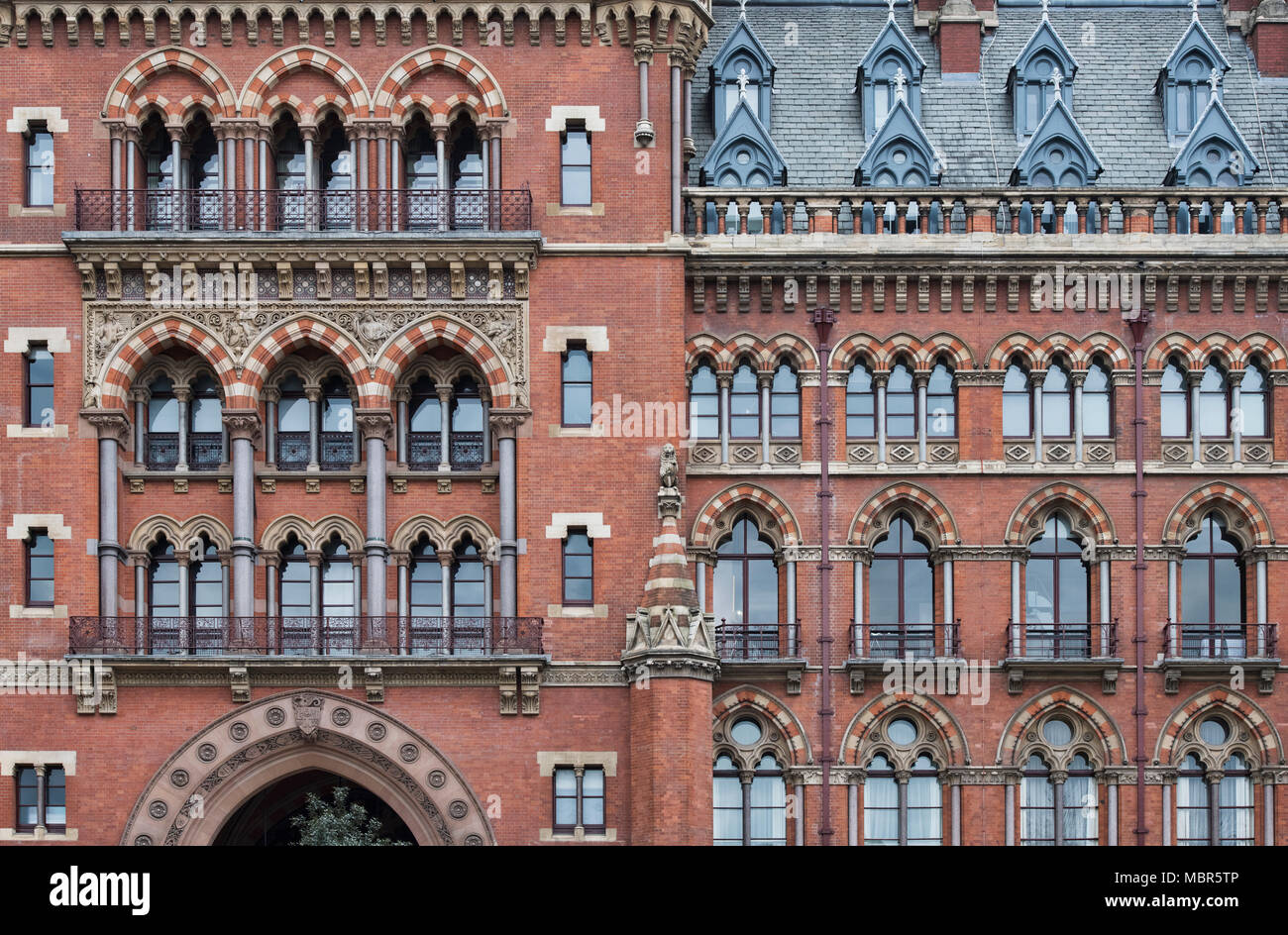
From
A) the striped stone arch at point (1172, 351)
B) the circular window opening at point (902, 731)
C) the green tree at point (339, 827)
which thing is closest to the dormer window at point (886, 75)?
the striped stone arch at point (1172, 351)

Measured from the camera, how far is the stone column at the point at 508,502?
43094mm

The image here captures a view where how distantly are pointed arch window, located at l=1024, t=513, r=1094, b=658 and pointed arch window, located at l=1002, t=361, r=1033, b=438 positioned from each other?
5.56 feet

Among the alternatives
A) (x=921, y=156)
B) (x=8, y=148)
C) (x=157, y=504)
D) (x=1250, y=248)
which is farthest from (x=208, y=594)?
(x=1250, y=248)

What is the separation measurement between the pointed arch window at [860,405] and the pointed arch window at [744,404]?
166 cm

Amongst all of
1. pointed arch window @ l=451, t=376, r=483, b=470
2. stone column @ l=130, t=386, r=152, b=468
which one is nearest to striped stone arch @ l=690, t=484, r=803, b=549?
pointed arch window @ l=451, t=376, r=483, b=470

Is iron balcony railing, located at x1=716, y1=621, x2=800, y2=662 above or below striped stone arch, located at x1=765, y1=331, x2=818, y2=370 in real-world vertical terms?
below

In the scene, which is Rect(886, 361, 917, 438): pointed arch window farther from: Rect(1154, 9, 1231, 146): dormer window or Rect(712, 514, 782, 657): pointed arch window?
Rect(1154, 9, 1231, 146): dormer window

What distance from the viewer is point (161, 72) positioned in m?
44.5

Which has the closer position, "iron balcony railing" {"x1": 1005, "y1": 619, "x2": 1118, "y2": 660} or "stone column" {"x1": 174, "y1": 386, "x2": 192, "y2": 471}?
"stone column" {"x1": 174, "y1": 386, "x2": 192, "y2": 471}

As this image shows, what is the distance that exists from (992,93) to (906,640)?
459 inches

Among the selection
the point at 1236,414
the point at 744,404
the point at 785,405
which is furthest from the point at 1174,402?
the point at 744,404

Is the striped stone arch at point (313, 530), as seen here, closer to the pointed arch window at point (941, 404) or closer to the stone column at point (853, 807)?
the stone column at point (853, 807)

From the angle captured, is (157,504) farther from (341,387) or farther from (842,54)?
(842,54)

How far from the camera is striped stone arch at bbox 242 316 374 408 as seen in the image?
4353 centimetres
